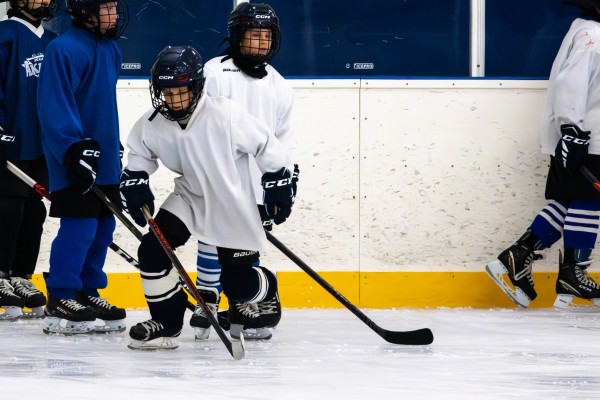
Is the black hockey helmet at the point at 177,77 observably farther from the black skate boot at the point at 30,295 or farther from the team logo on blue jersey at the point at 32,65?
the black skate boot at the point at 30,295

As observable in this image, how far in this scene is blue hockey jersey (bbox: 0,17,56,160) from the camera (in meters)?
4.32

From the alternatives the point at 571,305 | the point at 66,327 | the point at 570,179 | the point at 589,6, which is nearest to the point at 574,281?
the point at 571,305

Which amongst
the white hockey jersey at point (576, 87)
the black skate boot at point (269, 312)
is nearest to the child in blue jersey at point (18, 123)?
the black skate boot at point (269, 312)

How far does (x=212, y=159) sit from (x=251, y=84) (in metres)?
0.56

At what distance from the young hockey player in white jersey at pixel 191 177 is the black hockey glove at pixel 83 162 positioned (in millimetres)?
280

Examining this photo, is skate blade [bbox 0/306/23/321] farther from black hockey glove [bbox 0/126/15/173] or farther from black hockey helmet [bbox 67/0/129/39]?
black hockey helmet [bbox 67/0/129/39]

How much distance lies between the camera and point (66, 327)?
4016 mm

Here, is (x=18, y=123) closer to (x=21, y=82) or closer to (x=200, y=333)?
(x=21, y=82)

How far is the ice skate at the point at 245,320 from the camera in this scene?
12.6 ft

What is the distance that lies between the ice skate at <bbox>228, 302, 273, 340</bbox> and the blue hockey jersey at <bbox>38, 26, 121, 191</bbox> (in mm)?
606

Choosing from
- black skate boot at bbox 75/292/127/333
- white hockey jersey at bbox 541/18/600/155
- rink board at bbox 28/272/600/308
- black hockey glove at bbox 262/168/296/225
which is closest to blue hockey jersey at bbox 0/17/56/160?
black skate boot at bbox 75/292/127/333

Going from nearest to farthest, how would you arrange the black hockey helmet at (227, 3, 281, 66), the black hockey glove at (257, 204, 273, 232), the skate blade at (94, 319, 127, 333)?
1. the black hockey glove at (257, 204, 273, 232)
2. the black hockey helmet at (227, 3, 281, 66)
3. the skate blade at (94, 319, 127, 333)

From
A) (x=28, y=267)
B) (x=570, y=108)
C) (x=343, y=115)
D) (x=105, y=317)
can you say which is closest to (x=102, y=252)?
(x=105, y=317)

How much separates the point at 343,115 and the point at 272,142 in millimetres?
1375
